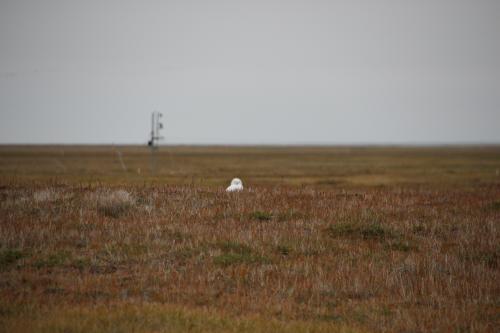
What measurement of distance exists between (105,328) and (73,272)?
103 inches

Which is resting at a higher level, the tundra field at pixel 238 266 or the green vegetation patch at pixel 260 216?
the green vegetation patch at pixel 260 216

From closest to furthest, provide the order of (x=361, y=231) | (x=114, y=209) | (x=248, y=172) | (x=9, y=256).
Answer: (x=9, y=256), (x=361, y=231), (x=114, y=209), (x=248, y=172)

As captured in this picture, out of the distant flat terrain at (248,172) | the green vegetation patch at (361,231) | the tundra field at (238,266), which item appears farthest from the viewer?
the distant flat terrain at (248,172)

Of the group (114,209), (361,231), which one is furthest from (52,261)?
(361,231)

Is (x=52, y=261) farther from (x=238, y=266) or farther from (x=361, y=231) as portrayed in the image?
(x=361, y=231)

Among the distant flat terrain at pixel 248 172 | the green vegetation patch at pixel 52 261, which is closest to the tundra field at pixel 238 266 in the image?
the green vegetation patch at pixel 52 261

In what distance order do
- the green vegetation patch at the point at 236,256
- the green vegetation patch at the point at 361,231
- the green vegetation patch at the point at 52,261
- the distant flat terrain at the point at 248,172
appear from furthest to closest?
the distant flat terrain at the point at 248,172, the green vegetation patch at the point at 361,231, the green vegetation patch at the point at 236,256, the green vegetation patch at the point at 52,261

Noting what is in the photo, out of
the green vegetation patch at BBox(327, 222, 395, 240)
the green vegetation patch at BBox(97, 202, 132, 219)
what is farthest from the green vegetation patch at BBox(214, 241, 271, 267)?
the green vegetation patch at BBox(97, 202, 132, 219)

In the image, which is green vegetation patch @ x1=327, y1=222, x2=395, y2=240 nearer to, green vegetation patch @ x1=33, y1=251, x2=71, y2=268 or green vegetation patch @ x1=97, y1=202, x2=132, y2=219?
green vegetation patch @ x1=97, y1=202, x2=132, y2=219

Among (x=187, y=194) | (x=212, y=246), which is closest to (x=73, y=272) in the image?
(x=212, y=246)

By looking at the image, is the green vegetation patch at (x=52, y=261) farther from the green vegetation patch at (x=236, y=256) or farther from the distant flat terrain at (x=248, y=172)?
the distant flat terrain at (x=248, y=172)

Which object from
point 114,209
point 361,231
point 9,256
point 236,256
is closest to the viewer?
point 9,256

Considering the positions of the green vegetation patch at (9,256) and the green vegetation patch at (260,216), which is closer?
the green vegetation patch at (9,256)

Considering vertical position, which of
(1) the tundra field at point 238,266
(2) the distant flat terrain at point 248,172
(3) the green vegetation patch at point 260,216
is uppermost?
(3) the green vegetation patch at point 260,216
